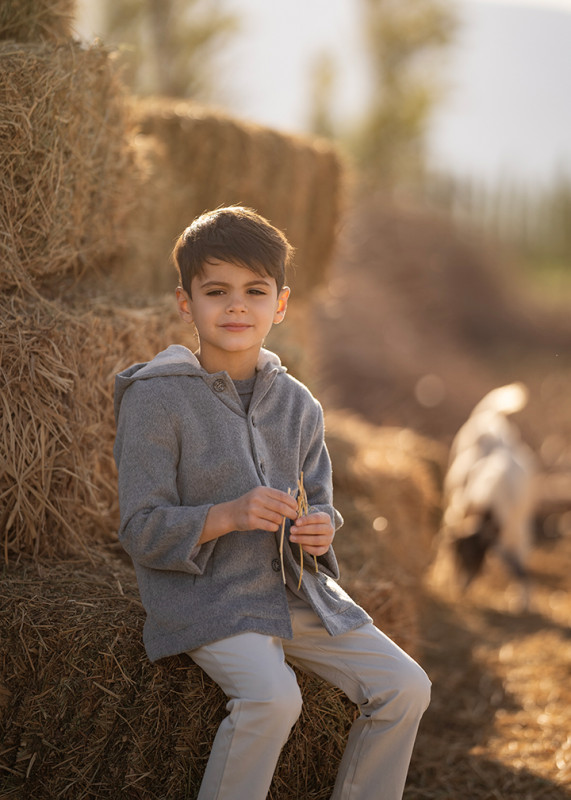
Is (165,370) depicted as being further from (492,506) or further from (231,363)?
(492,506)

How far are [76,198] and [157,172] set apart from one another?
2.03m

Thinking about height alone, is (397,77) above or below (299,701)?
above

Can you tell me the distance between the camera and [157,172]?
17.3 ft

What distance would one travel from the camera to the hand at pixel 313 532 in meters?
2.13

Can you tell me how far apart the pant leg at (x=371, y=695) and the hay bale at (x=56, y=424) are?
99cm

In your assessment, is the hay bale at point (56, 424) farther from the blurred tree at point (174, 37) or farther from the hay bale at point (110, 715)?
the blurred tree at point (174, 37)

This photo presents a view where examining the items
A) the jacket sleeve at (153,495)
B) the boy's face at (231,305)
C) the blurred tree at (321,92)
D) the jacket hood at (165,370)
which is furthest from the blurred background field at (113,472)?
the blurred tree at (321,92)

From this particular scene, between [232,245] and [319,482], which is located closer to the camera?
[232,245]

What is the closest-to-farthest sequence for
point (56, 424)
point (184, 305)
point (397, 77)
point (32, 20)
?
point (184, 305), point (56, 424), point (32, 20), point (397, 77)

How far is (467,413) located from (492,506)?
16.3 feet

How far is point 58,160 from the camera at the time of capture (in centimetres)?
320

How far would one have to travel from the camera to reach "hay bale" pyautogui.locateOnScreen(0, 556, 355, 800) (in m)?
2.26

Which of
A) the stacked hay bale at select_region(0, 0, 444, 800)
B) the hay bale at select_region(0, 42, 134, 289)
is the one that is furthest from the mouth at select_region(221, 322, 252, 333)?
the hay bale at select_region(0, 42, 134, 289)

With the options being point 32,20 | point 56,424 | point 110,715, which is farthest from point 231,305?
point 32,20
